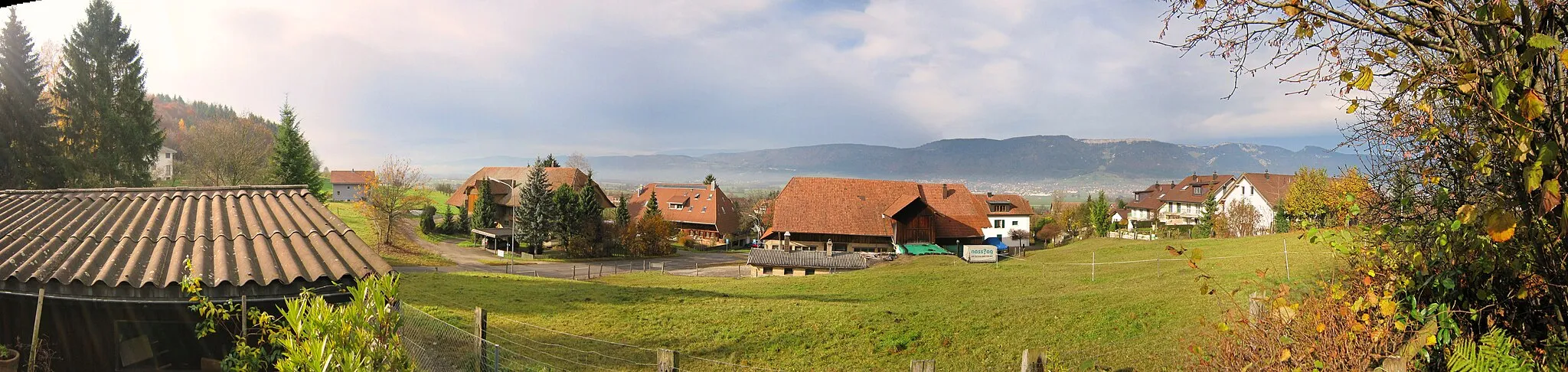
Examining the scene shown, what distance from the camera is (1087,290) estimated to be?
59.5ft

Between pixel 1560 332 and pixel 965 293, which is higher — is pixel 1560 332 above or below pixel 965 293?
above

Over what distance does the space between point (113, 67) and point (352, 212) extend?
20.0 m

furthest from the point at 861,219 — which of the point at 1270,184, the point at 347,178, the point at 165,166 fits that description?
the point at 347,178

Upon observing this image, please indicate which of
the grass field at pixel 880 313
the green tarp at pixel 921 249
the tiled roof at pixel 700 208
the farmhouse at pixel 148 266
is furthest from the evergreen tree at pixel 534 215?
the farmhouse at pixel 148 266

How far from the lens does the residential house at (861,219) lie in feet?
136

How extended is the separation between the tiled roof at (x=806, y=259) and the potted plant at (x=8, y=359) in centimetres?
2787

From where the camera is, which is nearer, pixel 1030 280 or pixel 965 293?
pixel 965 293

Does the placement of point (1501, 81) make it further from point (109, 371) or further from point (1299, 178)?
point (1299, 178)

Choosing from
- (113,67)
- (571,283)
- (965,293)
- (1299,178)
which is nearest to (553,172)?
(113,67)

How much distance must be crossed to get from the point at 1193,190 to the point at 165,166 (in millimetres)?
90670

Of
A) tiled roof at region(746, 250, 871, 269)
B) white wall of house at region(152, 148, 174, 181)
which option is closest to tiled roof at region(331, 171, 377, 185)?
white wall of house at region(152, 148, 174, 181)

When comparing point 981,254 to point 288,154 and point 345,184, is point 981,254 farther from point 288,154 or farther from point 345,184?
point 345,184

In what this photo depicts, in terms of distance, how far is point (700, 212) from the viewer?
62.7m

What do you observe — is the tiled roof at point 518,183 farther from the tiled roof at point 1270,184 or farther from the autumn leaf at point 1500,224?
the tiled roof at point 1270,184
